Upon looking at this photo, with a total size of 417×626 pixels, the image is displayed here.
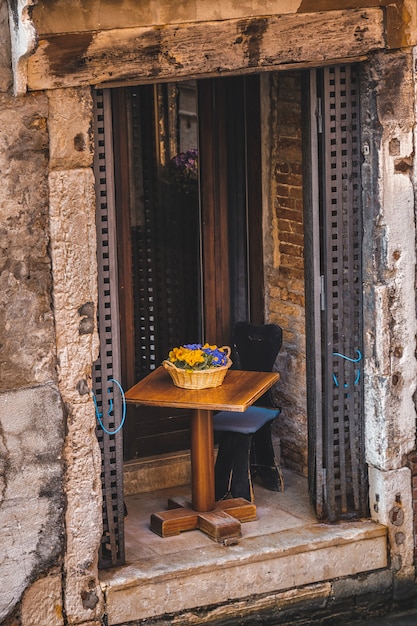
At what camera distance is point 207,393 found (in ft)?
22.3

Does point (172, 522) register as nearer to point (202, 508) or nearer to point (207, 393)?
point (202, 508)

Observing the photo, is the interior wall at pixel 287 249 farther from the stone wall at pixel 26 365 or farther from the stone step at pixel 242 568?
the stone wall at pixel 26 365

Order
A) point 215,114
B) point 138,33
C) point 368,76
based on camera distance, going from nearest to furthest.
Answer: point 138,33
point 368,76
point 215,114

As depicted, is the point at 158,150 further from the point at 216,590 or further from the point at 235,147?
the point at 216,590

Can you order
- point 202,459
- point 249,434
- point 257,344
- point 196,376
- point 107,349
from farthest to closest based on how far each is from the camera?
point 257,344, point 249,434, point 202,459, point 196,376, point 107,349

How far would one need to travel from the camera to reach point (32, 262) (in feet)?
19.4

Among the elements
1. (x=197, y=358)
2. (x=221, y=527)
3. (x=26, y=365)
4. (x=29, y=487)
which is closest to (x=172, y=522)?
(x=221, y=527)

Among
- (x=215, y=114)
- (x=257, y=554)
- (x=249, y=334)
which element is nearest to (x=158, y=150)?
(x=215, y=114)

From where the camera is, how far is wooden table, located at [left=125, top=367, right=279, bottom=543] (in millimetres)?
6684

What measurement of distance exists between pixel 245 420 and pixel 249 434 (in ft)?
0.39

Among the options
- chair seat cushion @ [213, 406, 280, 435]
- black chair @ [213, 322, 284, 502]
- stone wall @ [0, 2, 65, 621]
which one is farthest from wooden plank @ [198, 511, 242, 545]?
stone wall @ [0, 2, 65, 621]

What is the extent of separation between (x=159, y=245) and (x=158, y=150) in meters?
0.56

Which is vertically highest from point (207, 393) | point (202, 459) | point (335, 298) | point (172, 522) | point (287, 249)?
point (287, 249)

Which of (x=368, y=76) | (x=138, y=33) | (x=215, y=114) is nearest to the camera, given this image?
(x=138, y=33)
